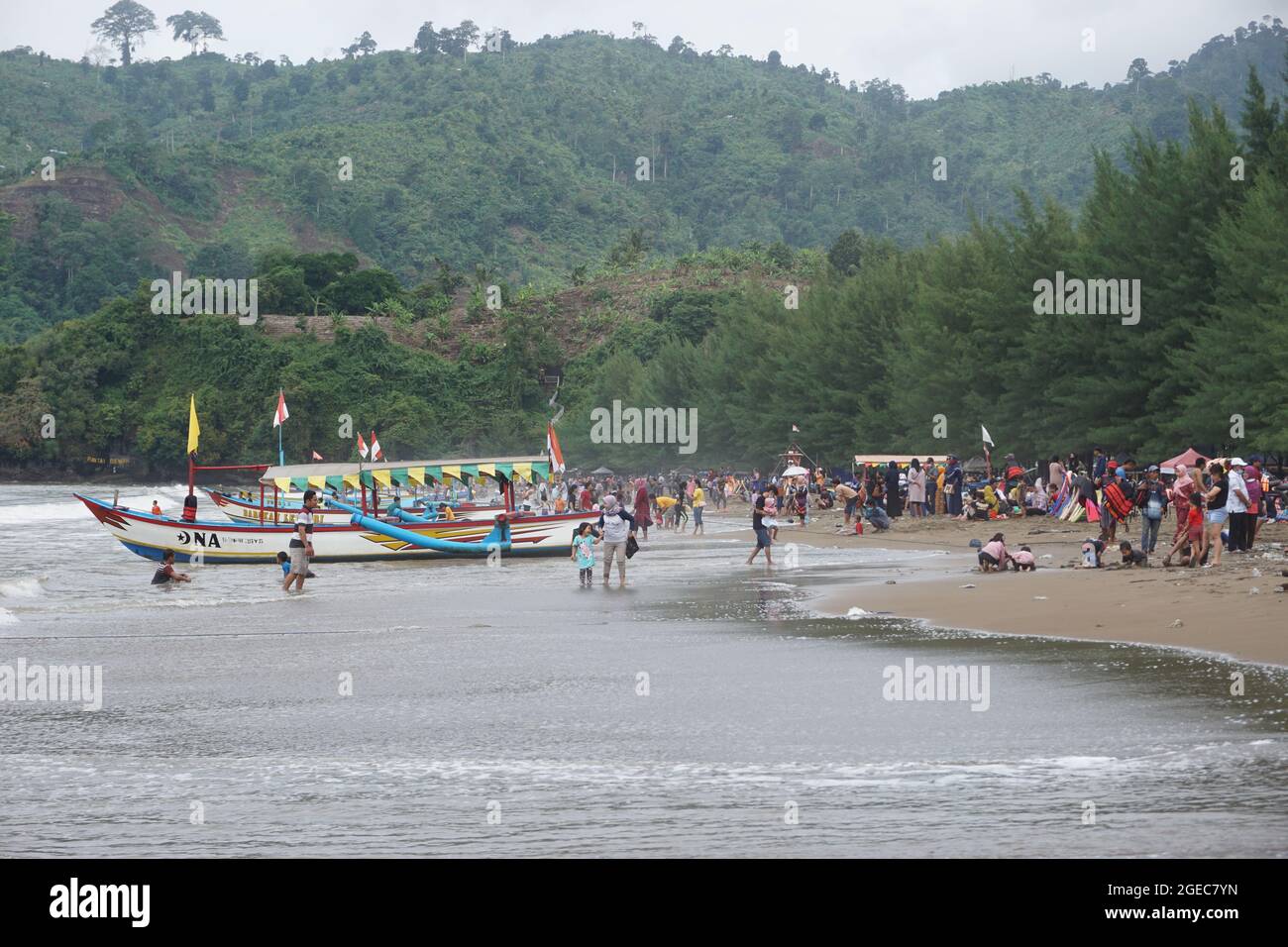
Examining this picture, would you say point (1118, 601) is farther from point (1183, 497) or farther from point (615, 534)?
point (615, 534)

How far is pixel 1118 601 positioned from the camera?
2047 centimetres

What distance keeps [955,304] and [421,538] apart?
A: 2482 cm

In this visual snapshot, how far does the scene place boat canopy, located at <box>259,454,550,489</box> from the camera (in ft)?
149

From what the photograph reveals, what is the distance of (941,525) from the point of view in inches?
1640

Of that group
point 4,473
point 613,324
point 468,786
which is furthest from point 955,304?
point 4,473

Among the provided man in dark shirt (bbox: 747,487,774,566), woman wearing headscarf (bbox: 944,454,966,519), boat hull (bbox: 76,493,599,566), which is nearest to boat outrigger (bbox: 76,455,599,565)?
boat hull (bbox: 76,493,599,566)

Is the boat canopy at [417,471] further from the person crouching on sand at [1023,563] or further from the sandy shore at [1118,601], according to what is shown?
the person crouching on sand at [1023,563]

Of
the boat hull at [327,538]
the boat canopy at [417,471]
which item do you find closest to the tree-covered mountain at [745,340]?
the boat canopy at [417,471]

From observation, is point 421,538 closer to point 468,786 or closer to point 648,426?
point 468,786

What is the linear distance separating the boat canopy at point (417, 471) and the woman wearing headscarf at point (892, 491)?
10078mm

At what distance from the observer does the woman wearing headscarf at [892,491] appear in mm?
45906

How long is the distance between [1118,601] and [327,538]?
80.5ft

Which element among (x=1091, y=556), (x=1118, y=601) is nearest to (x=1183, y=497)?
(x=1091, y=556)

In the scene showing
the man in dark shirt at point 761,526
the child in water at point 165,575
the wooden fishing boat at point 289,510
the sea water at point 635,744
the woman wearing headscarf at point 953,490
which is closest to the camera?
the sea water at point 635,744
